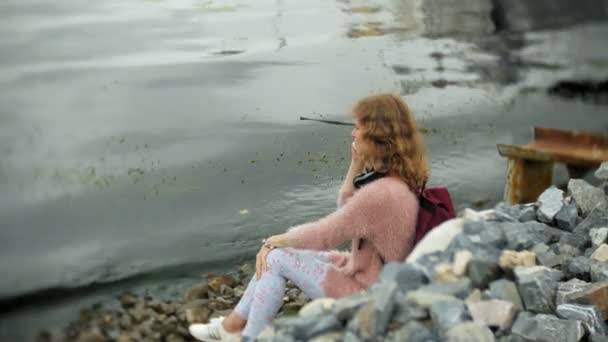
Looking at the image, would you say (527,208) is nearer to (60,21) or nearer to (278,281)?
(278,281)

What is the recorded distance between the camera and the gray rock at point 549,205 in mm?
3701

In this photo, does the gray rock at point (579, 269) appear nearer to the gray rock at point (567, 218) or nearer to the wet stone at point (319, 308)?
the gray rock at point (567, 218)

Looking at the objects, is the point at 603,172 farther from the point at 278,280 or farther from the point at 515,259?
the point at 278,280

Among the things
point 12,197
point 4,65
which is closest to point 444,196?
point 12,197

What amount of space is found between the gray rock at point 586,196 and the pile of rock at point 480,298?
0.49 metres

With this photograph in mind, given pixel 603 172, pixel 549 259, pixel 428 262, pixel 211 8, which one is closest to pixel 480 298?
pixel 428 262

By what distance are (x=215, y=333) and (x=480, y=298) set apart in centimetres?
100

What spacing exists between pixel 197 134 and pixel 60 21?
1103mm

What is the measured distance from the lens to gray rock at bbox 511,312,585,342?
2703 mm

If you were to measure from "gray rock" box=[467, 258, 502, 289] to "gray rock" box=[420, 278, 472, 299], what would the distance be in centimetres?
4

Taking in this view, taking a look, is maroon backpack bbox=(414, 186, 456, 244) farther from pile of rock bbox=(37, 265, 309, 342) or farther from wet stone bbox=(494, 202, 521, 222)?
pile of rock bbox=(37, 265, 309, 342)

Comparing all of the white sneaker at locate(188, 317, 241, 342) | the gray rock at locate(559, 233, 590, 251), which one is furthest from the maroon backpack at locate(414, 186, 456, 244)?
the gray rock at locate(559, 233, 590, 251)

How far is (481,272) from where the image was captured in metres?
2.69

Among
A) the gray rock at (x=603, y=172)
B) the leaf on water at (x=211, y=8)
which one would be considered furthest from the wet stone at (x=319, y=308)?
the leaf on water at (x=211, y=8)
